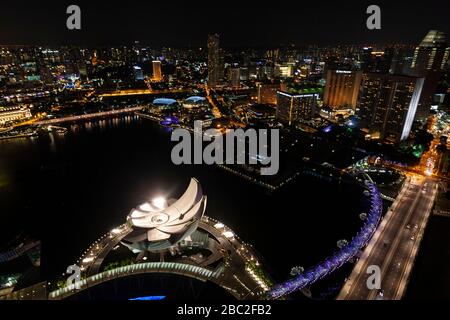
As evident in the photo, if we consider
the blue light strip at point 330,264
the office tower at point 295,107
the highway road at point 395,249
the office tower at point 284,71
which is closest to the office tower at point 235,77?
the office tower at point 284,71

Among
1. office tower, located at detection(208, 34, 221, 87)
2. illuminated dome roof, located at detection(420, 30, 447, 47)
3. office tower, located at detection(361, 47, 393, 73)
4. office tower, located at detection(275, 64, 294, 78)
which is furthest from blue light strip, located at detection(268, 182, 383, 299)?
office tower, located at detection(275, 64, 294, 78)

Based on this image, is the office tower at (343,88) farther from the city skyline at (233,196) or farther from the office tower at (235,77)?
the office tower at (235,77)

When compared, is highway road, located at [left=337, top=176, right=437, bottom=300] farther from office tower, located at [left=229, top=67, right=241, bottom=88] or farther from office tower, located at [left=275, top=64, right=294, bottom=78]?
office tower, located at [left=275, top=64, right=294, bottom=78]

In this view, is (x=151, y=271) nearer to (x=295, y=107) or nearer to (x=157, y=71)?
(x=295, y=107)

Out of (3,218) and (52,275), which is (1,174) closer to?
(3,218)

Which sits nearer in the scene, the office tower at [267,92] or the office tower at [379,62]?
the office tower at [267,92]

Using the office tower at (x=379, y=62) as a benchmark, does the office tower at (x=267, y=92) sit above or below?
below
